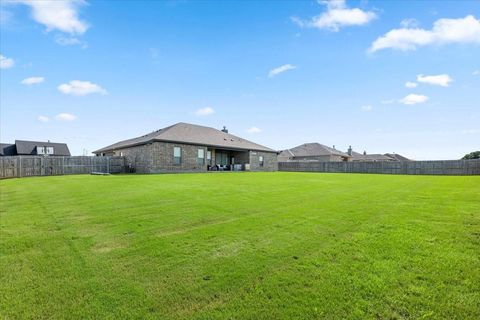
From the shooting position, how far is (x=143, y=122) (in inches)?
1287

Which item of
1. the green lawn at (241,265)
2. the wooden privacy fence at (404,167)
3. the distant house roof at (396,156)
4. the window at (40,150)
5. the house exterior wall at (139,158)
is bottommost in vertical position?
the green lawn at (241,265)

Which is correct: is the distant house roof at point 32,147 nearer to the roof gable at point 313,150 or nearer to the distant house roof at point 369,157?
the roof gable at point 313,150

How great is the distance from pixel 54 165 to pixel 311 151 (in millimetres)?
41437

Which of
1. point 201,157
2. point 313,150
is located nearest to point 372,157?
point 313,150

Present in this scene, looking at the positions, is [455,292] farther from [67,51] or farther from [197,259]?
[67,51]

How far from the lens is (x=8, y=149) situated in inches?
1674

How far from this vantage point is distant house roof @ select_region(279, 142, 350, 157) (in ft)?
157

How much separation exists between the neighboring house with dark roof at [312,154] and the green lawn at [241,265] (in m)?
43.1

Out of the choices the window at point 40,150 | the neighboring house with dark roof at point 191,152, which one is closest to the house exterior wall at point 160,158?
the neighboring house with dark roof at point 191,152

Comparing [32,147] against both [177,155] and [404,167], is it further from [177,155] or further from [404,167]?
[404,167]

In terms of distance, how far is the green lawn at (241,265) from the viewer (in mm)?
2305

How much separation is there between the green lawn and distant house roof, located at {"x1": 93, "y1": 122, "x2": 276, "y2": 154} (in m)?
18.0

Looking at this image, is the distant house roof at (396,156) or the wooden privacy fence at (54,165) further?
the distant house roof at (396,156)

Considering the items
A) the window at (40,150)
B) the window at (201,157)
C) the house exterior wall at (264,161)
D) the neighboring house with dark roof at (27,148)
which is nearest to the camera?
the window at (201,157)
